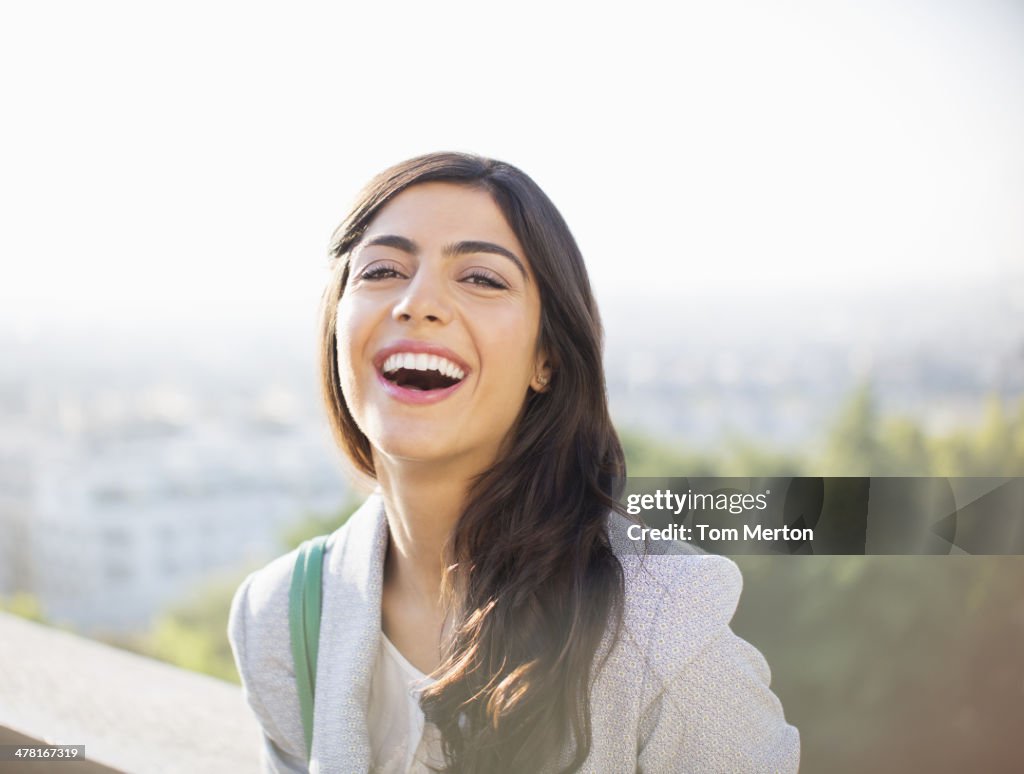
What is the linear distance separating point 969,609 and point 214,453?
7269mm

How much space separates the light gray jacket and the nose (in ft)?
1.15

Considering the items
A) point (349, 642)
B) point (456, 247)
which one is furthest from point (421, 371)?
point (349, 642)

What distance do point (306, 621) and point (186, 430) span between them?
7.84 metres

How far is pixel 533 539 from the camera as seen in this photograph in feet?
3.40

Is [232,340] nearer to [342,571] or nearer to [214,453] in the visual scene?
[214,453]

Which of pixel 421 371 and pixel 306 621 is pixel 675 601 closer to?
pixel 421 371

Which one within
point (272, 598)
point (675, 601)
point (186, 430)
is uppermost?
point (675, 601)

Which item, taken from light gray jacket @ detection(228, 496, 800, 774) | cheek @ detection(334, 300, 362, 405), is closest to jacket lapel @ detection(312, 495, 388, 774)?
light gray jacket @ detection(228, 496, 800, 774)

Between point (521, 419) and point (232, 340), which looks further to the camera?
point (232, 340)

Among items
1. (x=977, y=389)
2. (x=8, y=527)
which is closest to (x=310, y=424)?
(x=8, y=527)

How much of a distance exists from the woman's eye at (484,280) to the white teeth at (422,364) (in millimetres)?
105

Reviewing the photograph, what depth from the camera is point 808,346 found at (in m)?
3.02

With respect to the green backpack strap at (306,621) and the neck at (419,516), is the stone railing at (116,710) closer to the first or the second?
the green backpack strap at (306,621)

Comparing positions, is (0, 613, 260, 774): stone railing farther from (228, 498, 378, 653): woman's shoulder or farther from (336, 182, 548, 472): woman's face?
(336, 182, 548, 472): woman's face
